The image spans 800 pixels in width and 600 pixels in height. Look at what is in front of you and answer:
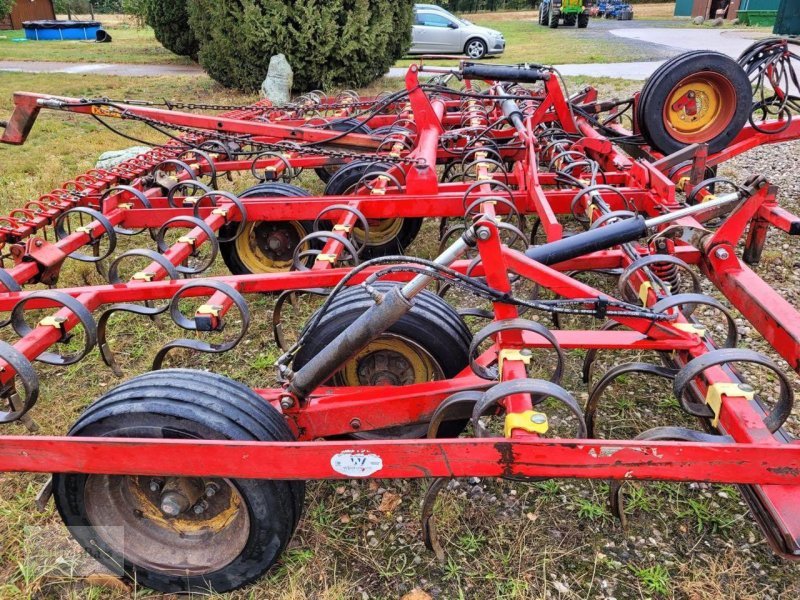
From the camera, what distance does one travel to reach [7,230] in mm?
3311

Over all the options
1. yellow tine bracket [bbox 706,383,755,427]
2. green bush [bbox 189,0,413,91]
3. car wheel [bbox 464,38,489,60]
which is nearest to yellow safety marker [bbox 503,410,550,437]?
yellow tine bracket [bbox 706,383,755,427]

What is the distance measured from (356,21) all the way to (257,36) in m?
1.71

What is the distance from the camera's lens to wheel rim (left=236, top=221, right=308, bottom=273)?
4180mm

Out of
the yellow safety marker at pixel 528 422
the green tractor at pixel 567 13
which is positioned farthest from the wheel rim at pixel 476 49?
the yellow safety marker at pixel 528 422

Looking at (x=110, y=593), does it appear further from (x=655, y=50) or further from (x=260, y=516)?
(x=655, y=50)

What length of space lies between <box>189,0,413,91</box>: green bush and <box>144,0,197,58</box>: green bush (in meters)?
3.69

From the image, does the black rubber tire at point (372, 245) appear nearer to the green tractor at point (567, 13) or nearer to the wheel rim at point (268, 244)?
the wheel rim at point (268, 244)

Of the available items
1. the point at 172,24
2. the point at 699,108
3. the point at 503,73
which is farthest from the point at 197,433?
the point at 172,24

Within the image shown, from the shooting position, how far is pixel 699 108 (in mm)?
4777

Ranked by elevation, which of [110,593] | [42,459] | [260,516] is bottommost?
[110,593]

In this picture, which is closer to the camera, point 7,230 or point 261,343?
point 7,230

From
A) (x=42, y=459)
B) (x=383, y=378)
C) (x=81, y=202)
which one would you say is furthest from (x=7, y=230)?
(x=383, y=378)

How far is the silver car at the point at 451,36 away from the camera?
52.6 ft

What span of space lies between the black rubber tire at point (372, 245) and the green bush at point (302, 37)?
6.69 meters
